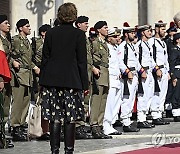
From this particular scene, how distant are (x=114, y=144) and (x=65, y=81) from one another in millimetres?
2564

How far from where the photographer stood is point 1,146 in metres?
10.2

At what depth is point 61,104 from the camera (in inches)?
339

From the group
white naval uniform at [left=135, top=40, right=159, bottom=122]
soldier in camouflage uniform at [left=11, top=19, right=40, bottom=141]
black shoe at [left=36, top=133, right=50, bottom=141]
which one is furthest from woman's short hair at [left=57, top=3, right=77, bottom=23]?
white naval uniform at [left=135, top=40, right=159, bottom=122]

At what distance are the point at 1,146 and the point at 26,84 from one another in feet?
4.65

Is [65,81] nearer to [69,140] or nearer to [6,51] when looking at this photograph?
[69,140]

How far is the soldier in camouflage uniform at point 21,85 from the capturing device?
11266 millimetres

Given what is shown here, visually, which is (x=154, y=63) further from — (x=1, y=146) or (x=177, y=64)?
(x=1, y=146)

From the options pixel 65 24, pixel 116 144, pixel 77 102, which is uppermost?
pixel 65 24

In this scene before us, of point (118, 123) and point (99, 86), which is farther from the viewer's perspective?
point (118, 123)

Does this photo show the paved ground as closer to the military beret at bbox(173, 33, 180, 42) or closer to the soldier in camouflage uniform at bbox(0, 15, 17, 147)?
the soldier in camouflage uniform at bbox(0, 15, 17, 147)

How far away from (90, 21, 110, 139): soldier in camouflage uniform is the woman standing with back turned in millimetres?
2961

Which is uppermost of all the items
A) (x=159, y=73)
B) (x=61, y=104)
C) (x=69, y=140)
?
(x=159, y=73)

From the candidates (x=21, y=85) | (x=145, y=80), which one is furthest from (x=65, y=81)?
(x=145, y=80)

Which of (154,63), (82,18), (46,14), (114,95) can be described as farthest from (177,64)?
(46,14)
